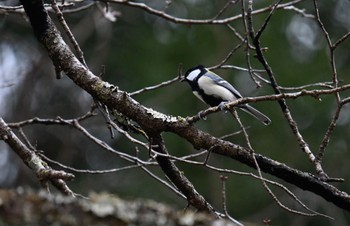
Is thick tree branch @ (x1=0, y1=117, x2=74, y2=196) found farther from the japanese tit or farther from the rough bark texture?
the japanese tit

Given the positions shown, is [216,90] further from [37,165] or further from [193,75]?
[37,165]

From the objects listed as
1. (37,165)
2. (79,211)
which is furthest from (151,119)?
(79,211)

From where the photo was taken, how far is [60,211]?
1721 mm

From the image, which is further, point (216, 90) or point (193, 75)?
point (193, 75)

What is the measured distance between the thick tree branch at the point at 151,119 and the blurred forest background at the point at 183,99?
667 centimetres

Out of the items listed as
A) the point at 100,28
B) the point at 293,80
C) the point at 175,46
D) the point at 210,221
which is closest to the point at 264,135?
the point at 293,80

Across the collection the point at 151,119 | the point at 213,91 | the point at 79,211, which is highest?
the point at 213,91

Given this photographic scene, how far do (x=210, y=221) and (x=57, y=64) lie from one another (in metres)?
1.99

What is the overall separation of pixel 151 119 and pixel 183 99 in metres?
7.94

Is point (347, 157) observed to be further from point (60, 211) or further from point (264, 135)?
point (60, 211)

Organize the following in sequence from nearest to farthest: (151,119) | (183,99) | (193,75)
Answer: (151,119) < (193,75) < (183,99)

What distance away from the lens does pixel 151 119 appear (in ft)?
→ 11.1

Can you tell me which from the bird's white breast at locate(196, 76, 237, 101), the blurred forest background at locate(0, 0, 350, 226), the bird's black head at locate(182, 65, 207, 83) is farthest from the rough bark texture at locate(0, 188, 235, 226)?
the blurred forest background at locate(0, 0, 350, 226)

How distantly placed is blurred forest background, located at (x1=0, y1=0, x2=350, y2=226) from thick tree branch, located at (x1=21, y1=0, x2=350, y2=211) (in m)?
6.67
